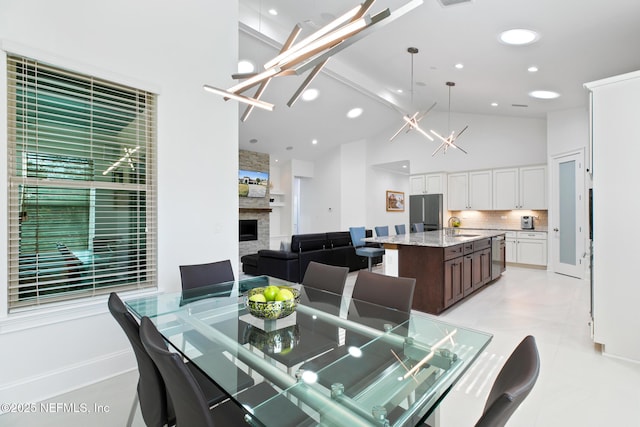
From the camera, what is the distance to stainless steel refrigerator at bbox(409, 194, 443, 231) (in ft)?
26.9

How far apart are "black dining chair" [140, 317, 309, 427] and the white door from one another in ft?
21.4

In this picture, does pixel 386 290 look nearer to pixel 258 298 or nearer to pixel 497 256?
pixel 258 298

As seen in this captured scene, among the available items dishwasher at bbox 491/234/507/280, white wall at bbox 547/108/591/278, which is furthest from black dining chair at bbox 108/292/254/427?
white wall at bbox 547/108/591/278

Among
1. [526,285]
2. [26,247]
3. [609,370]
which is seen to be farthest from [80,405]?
[526,285]

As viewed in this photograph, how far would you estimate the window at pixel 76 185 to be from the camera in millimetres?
2219

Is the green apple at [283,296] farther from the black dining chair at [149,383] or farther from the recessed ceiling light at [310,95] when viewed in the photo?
the recessed ceiling light at [310,95]

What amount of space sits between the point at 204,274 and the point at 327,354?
5.31 ft

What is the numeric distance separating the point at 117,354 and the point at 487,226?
801 centimetres

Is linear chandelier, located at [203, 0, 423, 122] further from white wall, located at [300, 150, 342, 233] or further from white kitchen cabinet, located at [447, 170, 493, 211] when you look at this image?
white wall, located at [300, 150, 342, 233]

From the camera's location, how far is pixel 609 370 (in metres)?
2.52

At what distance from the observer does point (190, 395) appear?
1.00 meters

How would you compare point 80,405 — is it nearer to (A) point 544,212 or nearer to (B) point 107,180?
(B) point 107,180

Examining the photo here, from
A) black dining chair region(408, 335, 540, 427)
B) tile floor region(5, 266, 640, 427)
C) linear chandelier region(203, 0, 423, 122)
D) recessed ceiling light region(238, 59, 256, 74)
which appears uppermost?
recessed ceiling light region(238, 59, 256, 74)

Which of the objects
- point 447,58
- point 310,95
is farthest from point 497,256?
point 310,95
